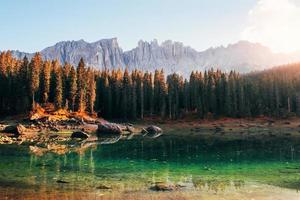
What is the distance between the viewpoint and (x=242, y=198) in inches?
920

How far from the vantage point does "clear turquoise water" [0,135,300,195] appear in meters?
28.0

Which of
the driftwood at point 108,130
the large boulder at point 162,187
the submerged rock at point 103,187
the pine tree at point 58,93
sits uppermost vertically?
Result: the pine tree at point 58,93

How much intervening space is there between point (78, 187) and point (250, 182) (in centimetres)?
1299

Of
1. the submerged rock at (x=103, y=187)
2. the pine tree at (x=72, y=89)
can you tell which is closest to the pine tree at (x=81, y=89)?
the pine tree at (x=72, y=89)

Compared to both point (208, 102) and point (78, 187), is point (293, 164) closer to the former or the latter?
point (78, 187)

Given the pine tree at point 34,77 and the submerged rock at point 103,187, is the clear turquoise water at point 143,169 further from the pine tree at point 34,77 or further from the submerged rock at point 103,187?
the pine tree at point 34,77

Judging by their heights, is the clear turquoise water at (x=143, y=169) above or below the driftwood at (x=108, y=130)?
below

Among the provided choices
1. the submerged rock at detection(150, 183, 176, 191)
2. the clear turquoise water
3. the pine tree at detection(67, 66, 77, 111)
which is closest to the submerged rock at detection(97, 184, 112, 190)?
the clear turquoise water

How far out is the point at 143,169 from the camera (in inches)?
1396

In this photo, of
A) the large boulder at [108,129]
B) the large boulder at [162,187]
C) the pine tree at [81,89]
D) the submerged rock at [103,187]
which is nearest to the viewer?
the large boulder at [162,187]

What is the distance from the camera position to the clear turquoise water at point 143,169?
28047 mm

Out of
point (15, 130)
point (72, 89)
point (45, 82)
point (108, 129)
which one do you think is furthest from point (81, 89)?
point (15, 130)

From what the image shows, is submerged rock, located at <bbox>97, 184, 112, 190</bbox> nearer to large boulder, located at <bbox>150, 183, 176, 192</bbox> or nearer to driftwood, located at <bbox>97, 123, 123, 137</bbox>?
large boulder, located at <bbox>150, 183, 176, 192</bbox>

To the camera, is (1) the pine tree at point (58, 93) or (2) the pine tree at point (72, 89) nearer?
(1) the pine tree at point (58, 93)
